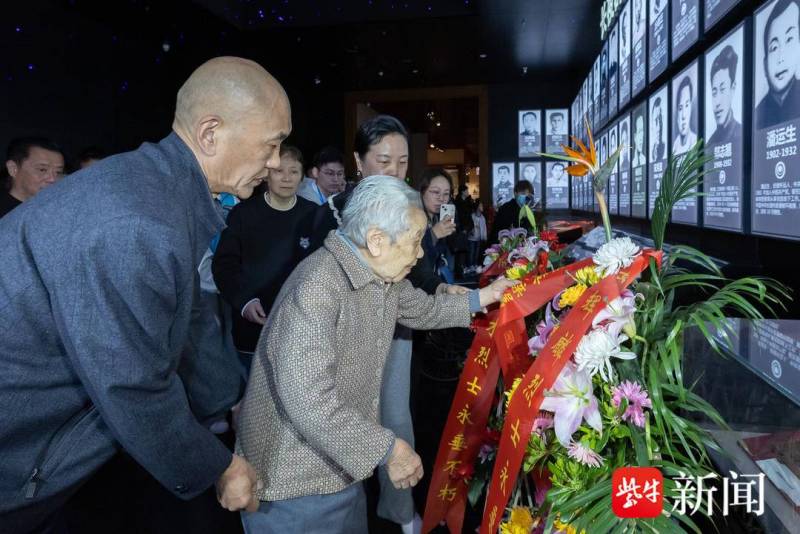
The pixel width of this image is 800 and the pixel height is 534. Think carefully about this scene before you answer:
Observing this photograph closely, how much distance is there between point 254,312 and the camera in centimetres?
231

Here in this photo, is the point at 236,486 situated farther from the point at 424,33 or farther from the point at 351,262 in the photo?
the point at 424,33

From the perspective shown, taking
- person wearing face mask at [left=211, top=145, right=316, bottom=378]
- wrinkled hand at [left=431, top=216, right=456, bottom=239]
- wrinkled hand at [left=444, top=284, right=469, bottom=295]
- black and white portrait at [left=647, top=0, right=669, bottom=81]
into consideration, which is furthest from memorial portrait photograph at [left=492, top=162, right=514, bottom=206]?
wrinkled hand at [left=444, top=284, right=469, bottom=295]

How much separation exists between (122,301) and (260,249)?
1.62 meters

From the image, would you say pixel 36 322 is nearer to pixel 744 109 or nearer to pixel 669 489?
pixel 669 489

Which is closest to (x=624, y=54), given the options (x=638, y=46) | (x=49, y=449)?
(x=638, y=46)

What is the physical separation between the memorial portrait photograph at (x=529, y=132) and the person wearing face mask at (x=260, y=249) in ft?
27.3

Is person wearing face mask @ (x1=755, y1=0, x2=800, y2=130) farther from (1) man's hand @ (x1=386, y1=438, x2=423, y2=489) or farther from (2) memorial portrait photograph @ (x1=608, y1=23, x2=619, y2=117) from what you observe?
(2) memorial portrait photograph @ (x1=608, y1=23, x2=619, y2=117)

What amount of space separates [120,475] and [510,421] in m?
2.43

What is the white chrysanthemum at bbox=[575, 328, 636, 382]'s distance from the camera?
3.53 ft

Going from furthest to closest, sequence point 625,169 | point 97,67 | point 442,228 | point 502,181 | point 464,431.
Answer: point 502,181 < point 97,67 < point 625,169 < point 442,228 < point 464,431

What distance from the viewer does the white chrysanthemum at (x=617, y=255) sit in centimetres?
117

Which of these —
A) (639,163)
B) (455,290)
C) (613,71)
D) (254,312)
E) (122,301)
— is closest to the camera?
(122,301)

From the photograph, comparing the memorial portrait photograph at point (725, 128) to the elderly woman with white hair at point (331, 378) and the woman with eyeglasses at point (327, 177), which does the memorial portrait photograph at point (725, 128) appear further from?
the woman with eyeglasses at point (327, 177)

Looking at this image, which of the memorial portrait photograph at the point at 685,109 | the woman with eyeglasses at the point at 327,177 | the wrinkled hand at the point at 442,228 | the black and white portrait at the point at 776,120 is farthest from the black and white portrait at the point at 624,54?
the black and white portrait at the point at 776,120
